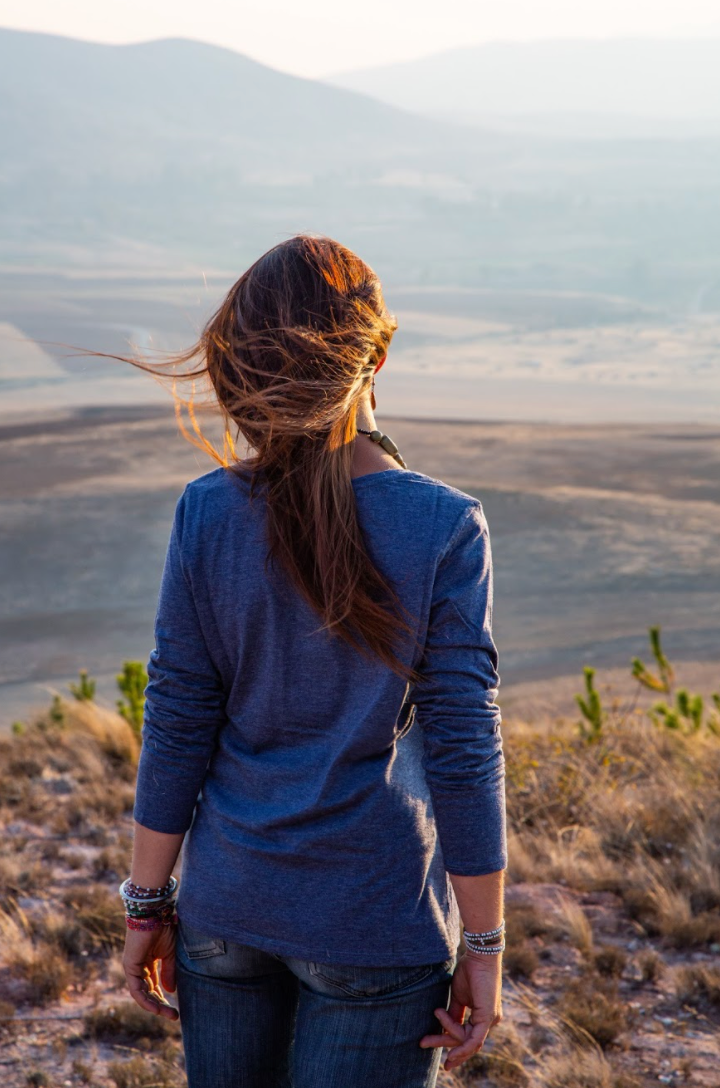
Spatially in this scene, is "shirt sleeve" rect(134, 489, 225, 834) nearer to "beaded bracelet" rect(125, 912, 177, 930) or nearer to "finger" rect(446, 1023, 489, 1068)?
"beaded bracelet" rect(125, 912, 177, 930)

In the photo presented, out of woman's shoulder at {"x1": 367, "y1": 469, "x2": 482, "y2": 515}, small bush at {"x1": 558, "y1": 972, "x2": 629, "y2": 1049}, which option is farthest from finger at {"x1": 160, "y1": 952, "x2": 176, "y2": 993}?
small bush at {"x1": 558, "y1": 972, "x2": 629, "y2": 1049}

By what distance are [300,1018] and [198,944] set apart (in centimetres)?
16

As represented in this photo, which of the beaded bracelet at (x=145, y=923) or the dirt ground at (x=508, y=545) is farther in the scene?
the dirt ground at (x=508, y=545)

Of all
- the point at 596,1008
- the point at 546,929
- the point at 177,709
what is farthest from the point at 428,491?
the point at 546,929

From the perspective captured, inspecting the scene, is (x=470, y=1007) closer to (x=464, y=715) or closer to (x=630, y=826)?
(x=464, y=715)

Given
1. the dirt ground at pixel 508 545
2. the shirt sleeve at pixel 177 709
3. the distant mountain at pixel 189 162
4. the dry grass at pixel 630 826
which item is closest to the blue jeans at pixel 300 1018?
the shirt sleeve at pixel 177 709

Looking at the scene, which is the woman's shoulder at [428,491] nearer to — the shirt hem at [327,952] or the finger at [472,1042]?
the shirt hem at [327,952]

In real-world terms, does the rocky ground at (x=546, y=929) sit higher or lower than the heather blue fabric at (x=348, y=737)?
lower

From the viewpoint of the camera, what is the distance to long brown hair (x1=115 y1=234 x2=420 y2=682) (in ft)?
3.97

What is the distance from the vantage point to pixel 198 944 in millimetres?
1340

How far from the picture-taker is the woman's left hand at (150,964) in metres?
1.44

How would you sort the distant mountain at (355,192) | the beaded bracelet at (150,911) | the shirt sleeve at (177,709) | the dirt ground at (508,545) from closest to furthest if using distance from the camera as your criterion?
the shirt sleeve at (177,709) < the beaded bracelet at (150,911) < the dirt ground at (508,545) < the distant mountain at (355,192)

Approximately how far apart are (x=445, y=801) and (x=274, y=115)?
212212 mm

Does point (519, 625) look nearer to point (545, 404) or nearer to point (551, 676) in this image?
point (551, 676)
